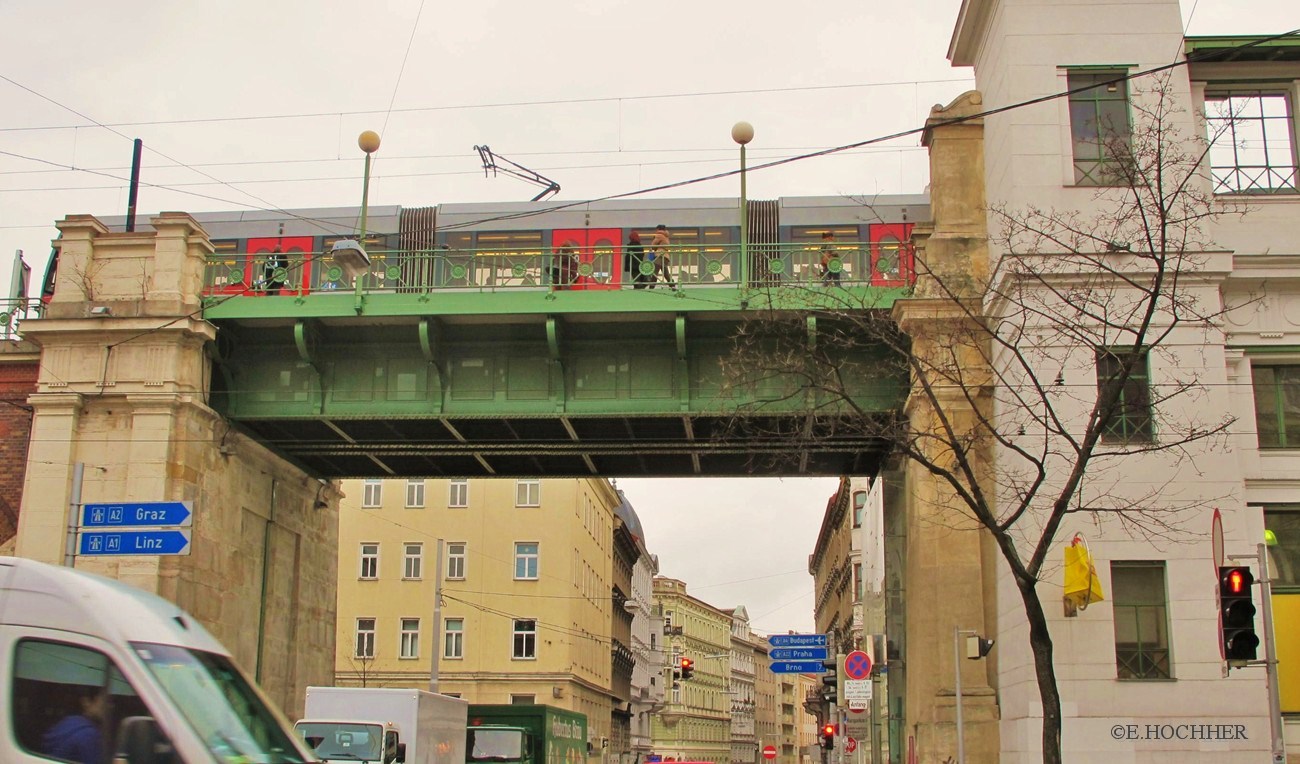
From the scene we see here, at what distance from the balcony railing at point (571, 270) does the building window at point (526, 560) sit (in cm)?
3635

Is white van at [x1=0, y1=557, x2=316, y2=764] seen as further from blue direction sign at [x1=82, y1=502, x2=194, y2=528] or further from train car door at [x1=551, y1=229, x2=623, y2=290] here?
train car door at [x1=551, y1=229, x2=623, y2=290]

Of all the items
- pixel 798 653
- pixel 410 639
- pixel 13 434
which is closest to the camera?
pixel 13 434

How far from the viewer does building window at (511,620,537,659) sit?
196ft

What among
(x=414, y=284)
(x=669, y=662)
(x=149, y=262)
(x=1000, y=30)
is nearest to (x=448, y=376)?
(x=414, y=284)

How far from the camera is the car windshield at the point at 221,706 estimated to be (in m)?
9.16

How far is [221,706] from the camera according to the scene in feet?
31.3

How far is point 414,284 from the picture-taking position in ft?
84.1

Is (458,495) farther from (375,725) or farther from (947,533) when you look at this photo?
(947,533)

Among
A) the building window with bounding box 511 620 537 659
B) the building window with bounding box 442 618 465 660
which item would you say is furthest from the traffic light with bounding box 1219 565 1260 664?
the building window with bounding box 442 618 465 660

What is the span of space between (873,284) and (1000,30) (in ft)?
15.3

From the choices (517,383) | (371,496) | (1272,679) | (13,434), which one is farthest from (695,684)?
(1272,679)

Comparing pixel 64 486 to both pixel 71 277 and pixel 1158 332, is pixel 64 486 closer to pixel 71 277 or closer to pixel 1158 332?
pixel 71 277

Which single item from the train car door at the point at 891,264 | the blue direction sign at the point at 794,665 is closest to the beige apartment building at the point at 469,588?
the blue direction sign at the point at 794,665

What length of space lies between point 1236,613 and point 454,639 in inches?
1885
